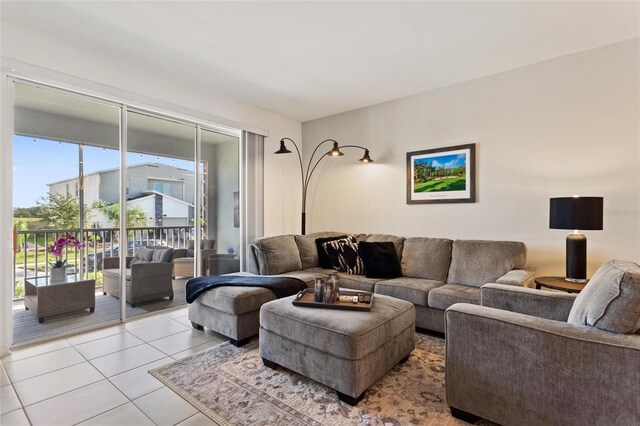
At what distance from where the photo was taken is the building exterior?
3104 mm

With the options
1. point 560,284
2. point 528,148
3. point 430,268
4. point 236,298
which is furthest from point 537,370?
point 528,148

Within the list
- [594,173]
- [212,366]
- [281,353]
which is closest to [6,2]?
[212,366]

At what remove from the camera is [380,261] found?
3432mm

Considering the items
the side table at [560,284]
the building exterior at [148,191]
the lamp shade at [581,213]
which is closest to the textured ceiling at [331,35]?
the building exterior at [148,191]

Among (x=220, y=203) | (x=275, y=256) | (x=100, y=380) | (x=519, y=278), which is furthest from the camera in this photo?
(x=220, y=203)

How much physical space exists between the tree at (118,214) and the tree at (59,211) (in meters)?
0.17

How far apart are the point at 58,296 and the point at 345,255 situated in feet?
9.41

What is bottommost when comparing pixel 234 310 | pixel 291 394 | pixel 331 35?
pixel 291 394

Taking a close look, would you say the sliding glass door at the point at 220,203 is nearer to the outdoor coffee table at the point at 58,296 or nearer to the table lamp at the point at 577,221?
the outdoor coffee table at the point at 58,296

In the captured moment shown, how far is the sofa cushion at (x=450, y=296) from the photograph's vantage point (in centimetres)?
269

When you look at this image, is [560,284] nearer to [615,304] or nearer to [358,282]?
[615,304]

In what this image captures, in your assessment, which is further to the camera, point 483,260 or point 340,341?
point 483,260

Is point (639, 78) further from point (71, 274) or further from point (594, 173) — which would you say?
point (71, 274)

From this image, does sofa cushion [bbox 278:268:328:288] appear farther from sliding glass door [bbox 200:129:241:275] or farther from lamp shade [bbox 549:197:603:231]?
lamp shade [bbox 549:197:603:231]
